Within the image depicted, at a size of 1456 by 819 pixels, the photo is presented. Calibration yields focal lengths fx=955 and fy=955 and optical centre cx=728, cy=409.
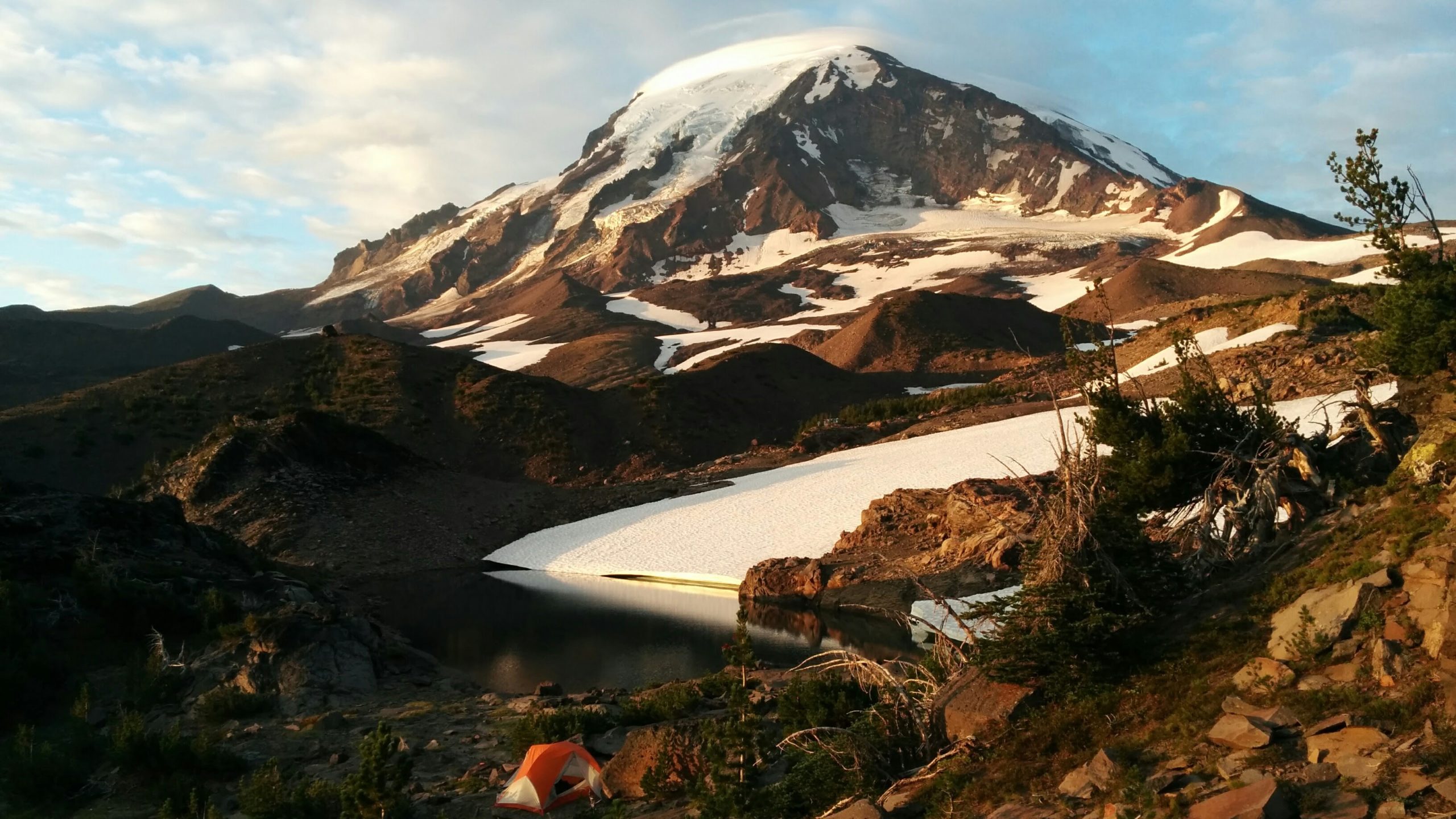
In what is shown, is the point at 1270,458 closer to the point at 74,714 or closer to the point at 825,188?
the point at 74,714

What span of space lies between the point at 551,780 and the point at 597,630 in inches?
490

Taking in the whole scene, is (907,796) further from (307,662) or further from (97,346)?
(97,346)

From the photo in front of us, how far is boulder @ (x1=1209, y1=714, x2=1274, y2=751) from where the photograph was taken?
7.14m

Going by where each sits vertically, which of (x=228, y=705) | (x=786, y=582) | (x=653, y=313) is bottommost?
(x=786, y=582)

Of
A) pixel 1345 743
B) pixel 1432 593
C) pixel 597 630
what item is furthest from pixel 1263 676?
pixel 597 630

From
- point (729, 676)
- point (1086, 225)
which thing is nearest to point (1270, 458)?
point (729, 676)

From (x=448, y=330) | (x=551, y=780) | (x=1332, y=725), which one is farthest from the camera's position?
(x=448, y=330)

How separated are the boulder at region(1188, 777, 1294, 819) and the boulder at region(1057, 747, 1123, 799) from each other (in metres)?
0.96

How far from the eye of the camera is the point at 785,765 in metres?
11.0

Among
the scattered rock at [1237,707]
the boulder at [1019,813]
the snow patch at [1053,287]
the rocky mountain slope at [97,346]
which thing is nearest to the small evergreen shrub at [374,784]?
the boulder at [1019,813]

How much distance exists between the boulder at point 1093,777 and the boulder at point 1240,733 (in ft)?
2.55

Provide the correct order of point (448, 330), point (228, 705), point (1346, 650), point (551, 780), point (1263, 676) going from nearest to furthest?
point (1346, 650)
point (1263, 676)
point (551, 780)
point (228, 705)
point (448, 330)

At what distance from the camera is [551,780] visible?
1105 centimetres

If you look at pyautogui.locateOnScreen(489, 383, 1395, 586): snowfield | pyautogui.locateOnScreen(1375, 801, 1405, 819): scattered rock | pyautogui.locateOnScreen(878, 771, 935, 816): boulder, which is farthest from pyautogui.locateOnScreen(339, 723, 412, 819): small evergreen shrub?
pyautogui.locateOnScreen(489, 383, 1395, 586): snowfield
